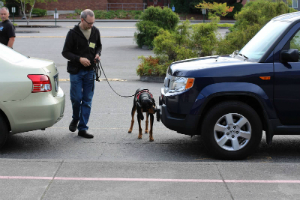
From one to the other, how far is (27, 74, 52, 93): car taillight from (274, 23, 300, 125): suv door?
304 cm

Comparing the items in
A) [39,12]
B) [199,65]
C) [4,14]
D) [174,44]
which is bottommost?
[199,65]

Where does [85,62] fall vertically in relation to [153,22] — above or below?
below

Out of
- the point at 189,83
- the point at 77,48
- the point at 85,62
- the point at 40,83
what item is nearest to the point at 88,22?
the point at 77,48

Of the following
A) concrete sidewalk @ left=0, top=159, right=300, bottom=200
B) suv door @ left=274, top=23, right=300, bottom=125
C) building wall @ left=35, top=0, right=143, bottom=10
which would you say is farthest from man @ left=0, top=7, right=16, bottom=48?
building wall @ left=35, top=0, right=143, bottom=10

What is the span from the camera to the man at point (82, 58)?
6.83 m

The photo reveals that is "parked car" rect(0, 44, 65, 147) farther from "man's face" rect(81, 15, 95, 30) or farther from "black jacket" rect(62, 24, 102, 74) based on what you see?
"man's face" rect(81, 15, 95, 30)

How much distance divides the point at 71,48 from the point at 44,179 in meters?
2.56

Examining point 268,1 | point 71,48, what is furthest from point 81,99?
point 268,1

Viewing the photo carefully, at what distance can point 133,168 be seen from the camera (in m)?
5.42

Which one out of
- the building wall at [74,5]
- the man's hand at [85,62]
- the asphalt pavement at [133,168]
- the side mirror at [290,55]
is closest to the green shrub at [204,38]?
the asphalt pavement at [133,168]

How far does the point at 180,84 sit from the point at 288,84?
4.52 ft

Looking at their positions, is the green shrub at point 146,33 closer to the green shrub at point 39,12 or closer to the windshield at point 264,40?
the windshield at point 264,40

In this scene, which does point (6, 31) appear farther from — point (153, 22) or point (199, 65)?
point (153, 22)

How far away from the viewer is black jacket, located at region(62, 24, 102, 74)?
6.87 meters
